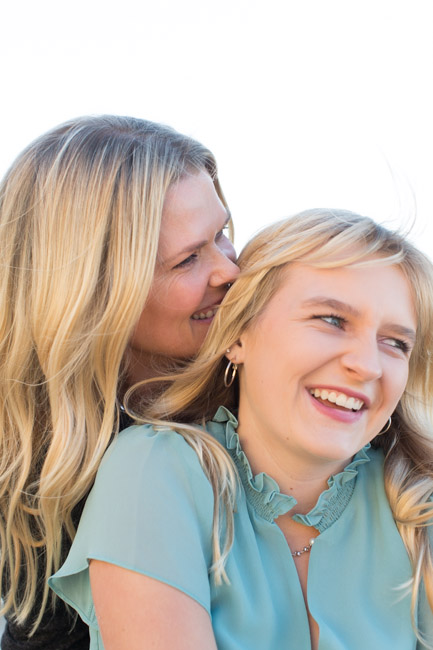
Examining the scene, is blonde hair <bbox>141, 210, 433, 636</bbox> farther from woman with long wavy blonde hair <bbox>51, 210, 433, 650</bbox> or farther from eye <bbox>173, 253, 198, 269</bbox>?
eye <bbox>173, 253, 198, 269</bbox>

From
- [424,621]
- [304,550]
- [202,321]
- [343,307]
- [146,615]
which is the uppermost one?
[343,307]

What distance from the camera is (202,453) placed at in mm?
1911

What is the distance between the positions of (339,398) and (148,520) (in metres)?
0.55

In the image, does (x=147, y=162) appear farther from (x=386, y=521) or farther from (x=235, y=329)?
(x=386, y=521)

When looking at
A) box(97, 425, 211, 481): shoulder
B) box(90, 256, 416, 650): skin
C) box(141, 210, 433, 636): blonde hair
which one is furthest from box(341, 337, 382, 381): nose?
box(97, 425, 211, 481): shoulder

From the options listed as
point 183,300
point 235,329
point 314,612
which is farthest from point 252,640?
point 183,300

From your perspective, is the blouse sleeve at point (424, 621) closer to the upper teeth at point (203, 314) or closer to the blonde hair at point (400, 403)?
the blonde hair at point (400, 403)

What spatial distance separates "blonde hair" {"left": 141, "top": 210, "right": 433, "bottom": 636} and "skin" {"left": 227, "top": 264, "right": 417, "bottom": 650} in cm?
5

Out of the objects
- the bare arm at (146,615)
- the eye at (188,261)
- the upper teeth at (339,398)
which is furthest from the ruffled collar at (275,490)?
the eye at (188,261)

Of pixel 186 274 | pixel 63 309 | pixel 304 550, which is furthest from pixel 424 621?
pixel 63 309

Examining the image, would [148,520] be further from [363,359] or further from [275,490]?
[363,359]

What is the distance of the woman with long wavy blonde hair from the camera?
1.68m

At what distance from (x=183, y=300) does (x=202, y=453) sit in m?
0.60

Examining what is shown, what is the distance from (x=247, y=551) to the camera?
1.88 metres
